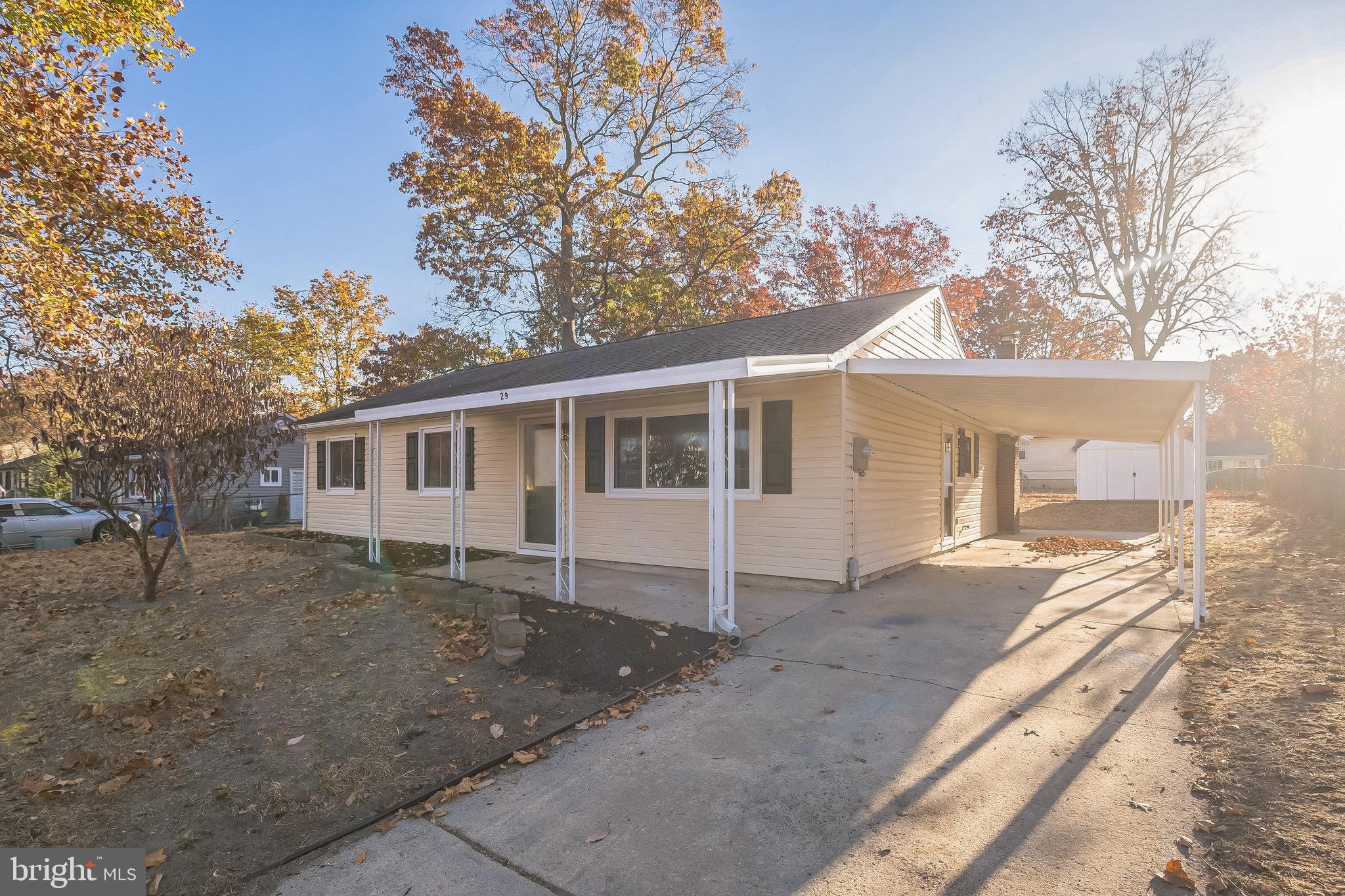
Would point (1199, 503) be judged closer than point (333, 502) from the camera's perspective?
Yes

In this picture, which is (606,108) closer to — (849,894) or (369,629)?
(369,629)

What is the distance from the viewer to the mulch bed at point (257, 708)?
2900mm

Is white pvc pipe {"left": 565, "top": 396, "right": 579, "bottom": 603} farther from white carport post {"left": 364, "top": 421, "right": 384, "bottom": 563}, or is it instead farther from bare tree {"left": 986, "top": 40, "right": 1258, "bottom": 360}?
bare tree {"left": 986, "top": 40, "right": 1258, "bottom": 360}

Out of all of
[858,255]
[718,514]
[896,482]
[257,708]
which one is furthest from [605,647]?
[858,255]

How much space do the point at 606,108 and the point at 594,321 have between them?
21.0ft

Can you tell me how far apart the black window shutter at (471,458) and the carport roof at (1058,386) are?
22.5 feet

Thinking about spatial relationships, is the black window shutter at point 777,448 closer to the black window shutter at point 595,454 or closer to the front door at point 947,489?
the black window shutter at point 595,454

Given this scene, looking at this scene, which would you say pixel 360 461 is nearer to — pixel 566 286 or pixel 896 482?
pixel 566 286

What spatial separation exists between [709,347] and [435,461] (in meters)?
6.01

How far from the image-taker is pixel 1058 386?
6492 millimetres

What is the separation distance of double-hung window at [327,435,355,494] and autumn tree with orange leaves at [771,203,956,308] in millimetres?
16166

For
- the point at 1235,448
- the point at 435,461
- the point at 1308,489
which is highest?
the point at 1235,448

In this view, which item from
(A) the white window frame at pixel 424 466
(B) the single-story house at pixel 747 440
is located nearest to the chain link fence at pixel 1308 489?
(B) the single-story house at pixel 747 440

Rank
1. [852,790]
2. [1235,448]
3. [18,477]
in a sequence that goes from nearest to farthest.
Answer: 1. [852,790]
2. [18,477]
3. [1235,448]
